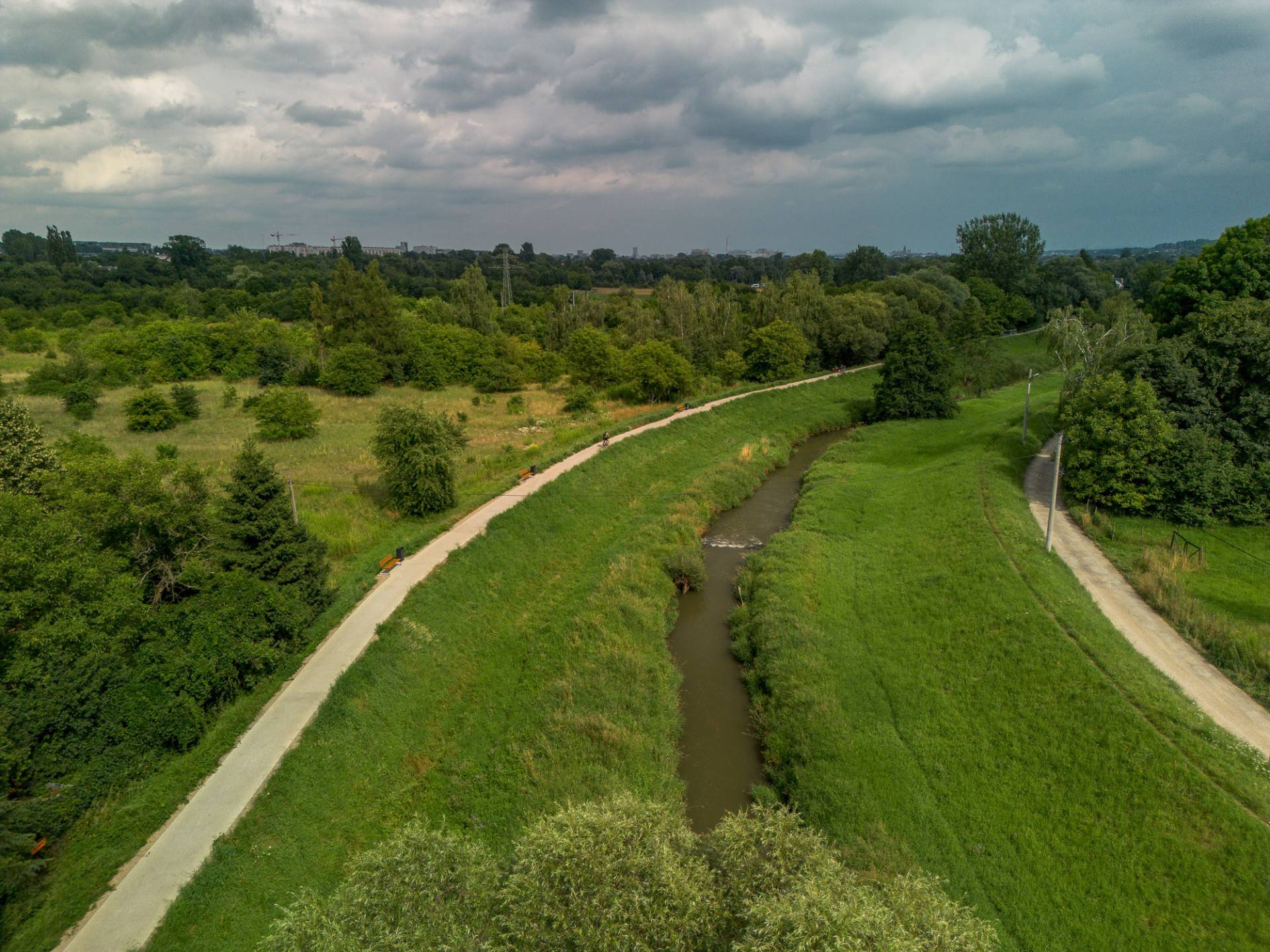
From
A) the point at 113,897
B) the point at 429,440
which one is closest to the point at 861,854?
the point at 113,897

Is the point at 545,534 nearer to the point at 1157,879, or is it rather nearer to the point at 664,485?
the point at 664,485

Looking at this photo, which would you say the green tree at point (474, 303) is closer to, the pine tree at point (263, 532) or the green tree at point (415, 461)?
the green tree at point (415, 461)

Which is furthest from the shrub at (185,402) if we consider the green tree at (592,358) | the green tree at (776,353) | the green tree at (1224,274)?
the green tree at (1224,274)

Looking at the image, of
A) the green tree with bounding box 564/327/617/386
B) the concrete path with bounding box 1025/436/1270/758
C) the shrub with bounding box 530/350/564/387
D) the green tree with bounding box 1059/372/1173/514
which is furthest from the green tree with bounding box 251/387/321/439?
the green tree with bounding box 1059/372/1173/514

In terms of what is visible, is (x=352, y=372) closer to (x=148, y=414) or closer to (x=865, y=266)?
(x=148, y=414)

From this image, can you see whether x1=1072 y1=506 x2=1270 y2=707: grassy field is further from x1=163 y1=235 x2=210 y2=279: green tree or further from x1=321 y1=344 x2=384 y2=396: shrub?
x1=163 y1=235 x2=210 y2=279: green tree

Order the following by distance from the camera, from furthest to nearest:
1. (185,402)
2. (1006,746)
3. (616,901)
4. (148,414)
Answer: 1. (185,402)
2. (148,414)
3. (1006,746)
4. (616,901)

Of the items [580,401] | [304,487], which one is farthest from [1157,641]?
[580,401]
